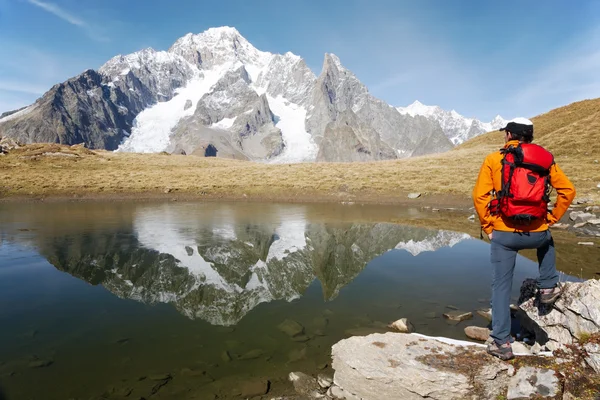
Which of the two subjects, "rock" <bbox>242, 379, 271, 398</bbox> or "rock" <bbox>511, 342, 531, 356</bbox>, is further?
"rock" <bbox>511, 342, 531, 356</bbox>

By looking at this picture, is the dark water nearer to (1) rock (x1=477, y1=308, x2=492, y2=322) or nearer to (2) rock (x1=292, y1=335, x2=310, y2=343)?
(2) rock (x1=292, y1=335, x2=310, y2=343)

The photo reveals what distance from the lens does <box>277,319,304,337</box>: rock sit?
9.73 metres

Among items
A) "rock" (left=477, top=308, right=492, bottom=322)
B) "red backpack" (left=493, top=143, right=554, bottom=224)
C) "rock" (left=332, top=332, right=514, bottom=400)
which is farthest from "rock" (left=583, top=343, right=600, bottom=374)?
"rock" (left=477, top=308, right=492, bottom=322)

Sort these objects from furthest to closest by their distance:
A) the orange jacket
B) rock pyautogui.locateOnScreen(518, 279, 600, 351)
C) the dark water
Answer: the dark water → rock pyautogui.locateOnScreen(518, 279, 600, 351) → the orange jacket

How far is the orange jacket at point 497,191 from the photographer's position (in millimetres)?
6867

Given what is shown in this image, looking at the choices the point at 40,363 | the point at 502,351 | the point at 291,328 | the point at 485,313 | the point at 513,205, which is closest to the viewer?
the point at 513,205

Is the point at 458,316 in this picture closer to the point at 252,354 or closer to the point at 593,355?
the point at 593,355

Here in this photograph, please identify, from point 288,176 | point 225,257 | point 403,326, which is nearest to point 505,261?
point 403,326

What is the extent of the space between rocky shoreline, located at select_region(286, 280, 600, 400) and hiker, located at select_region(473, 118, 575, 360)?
55cm

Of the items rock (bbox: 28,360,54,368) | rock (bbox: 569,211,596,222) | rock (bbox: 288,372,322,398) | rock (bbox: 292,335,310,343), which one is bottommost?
rock (bbox: 288,372,322,398)

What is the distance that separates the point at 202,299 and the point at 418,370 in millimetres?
8003

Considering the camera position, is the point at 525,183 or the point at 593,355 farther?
the point at 525,183

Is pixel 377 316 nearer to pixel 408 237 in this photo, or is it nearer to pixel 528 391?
pixel 528 391

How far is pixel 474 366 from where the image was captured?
21.6ft
